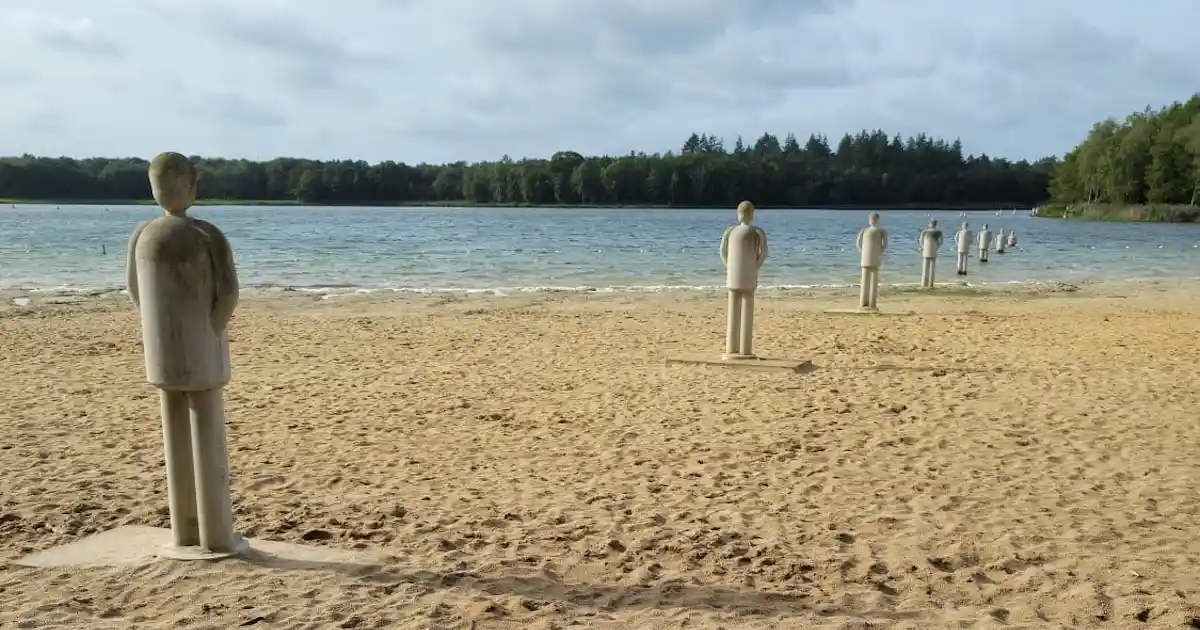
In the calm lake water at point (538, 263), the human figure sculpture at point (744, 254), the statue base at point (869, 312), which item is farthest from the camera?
the calm lake water at point (538, 263)

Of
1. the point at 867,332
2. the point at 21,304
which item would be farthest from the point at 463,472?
the point at 21,304

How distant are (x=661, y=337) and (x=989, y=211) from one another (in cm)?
14378

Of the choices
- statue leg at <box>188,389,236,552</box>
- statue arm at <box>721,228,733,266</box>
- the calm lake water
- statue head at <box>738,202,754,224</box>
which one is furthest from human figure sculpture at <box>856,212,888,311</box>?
statue leg at <box>188,389,236,552</box>

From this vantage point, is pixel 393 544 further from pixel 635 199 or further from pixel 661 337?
pixel 635 199

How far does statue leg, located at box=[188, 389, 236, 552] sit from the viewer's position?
4.48 m

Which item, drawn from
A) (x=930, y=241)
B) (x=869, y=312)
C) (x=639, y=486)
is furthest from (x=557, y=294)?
(x=639, y=486)

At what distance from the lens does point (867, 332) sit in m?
14.5

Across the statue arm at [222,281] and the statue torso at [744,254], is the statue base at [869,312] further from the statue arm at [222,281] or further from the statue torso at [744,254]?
the statue arm at [222,281]

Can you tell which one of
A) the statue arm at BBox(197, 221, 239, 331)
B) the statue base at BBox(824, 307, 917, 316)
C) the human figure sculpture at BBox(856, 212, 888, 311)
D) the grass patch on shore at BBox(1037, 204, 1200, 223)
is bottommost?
the grass patch on shore at BBox(1037, 204, 1200, 223)

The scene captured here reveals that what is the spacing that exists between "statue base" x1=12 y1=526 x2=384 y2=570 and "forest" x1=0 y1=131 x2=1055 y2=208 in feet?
385

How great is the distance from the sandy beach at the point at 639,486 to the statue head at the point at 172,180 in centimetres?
162

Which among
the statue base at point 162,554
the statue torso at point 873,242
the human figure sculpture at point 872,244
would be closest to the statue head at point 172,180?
the statue base at point 162,554

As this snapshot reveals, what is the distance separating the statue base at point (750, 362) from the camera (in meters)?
10.7

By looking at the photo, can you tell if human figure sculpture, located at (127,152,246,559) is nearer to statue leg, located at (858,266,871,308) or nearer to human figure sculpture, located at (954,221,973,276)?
statue leg, located at (858,266,871,308)
